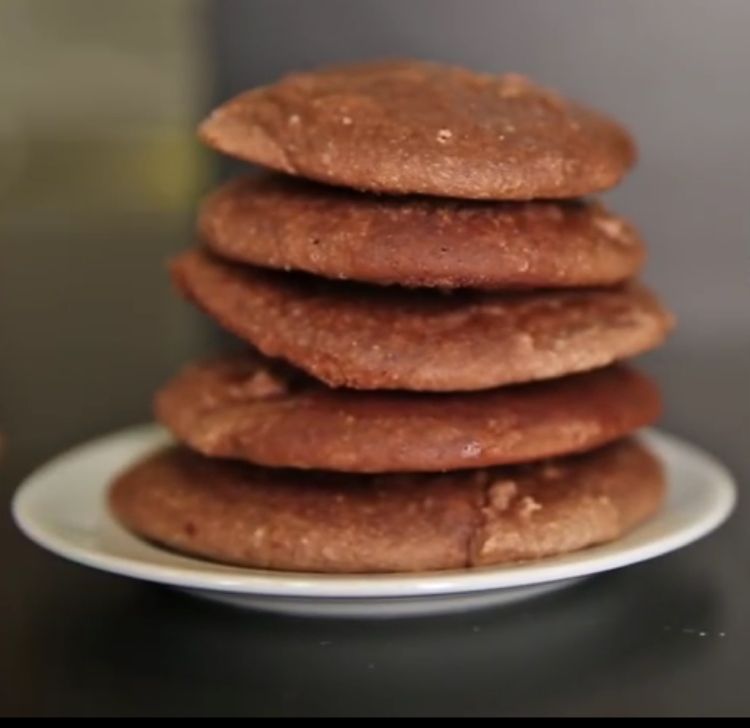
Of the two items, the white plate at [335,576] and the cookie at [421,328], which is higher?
the cookie at [421,328]

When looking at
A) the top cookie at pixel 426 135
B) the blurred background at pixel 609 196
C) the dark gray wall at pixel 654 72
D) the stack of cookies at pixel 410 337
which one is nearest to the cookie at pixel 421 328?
the stack of cookies at pixel 410 337

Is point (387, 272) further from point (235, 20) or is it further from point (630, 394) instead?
Result: point (235, 20)

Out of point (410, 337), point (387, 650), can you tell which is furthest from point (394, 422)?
point (387, 650)

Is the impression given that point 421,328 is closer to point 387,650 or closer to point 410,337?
point 410,337

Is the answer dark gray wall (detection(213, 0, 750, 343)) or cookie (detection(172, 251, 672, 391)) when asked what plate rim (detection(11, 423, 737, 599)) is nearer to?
cookie (detection(172, 251, 672, 391))

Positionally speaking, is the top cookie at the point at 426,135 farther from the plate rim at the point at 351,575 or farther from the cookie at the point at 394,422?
the plate rim at the point at 351,575
